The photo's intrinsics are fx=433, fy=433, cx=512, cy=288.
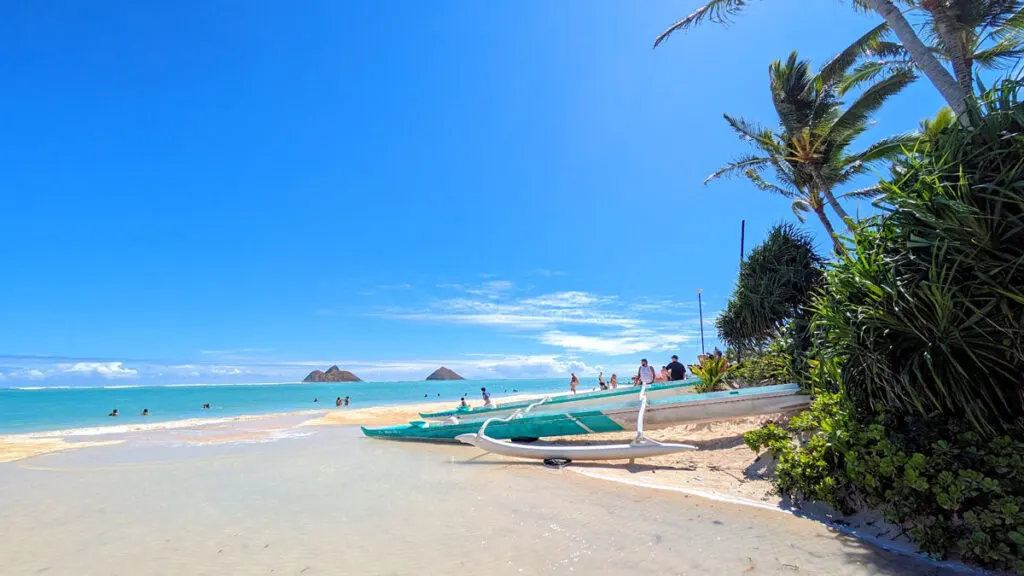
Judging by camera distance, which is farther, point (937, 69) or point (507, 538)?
point (937, 69)

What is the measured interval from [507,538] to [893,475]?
3.28m

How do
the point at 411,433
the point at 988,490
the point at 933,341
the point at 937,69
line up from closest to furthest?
the point at 988,490
the point at 933,341
the point at 937,69
the point at 411,433

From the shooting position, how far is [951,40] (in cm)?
759

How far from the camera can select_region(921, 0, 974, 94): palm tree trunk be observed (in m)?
7.42

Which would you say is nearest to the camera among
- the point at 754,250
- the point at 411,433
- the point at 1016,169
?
the point at 1016,169

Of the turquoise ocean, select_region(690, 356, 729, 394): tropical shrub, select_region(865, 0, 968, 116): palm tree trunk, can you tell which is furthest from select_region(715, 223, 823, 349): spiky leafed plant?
the turquoise ocean

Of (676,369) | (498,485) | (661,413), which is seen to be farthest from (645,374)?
(498,485)

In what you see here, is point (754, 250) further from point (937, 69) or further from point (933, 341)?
point (933, 341)

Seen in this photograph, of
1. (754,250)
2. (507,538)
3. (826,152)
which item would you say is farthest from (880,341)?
(826,152)

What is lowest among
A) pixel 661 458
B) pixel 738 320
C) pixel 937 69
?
pixel 661 458

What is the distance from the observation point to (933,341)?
11.8ft

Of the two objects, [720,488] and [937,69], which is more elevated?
[937,69]

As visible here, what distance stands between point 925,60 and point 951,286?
5.48 m

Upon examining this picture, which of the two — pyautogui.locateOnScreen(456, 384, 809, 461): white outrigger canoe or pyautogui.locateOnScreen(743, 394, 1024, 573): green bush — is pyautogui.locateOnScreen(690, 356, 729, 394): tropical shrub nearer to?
pyautogui.locateOnScreen(456, 384, 809, 461): white outrigger canoe
